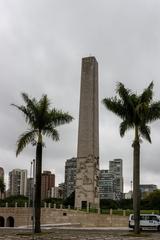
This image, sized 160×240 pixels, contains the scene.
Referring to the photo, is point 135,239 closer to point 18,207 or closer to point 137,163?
point 137,163

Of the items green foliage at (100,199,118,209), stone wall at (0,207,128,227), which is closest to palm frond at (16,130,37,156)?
stone wall at (0,207,128,227)

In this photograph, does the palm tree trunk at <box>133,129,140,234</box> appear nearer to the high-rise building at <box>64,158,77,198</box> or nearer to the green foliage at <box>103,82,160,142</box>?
the green foliage at <box>103,82,160,142</box>

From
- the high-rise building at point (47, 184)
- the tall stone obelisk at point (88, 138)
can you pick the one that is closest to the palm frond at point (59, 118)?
the tall stone obelisk at point (88, 138)

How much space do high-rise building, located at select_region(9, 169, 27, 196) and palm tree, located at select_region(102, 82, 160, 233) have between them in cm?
12934

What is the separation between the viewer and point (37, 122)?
29.8 metres

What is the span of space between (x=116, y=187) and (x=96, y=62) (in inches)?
4430

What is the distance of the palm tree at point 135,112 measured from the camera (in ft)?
98.7

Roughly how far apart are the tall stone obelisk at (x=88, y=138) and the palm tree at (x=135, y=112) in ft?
140

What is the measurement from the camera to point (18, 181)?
158375 millimetres

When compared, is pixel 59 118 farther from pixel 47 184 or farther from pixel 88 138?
pixel 47 184

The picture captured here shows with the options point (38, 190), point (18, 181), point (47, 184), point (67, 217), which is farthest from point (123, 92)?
point (47, 184)

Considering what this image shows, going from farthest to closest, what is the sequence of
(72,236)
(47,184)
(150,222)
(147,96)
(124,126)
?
(47,184), (150,222), (124,126), (147,96), (72,236)

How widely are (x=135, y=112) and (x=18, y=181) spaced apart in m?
133

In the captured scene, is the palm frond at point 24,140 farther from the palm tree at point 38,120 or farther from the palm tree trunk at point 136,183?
the palm tree trunk at point 136,183
